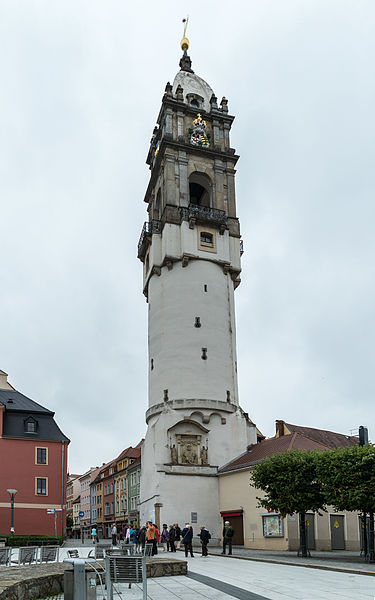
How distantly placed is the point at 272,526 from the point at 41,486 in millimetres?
21458

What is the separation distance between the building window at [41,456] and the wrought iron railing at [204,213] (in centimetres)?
2167

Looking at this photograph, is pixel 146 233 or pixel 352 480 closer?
pixel 352 480

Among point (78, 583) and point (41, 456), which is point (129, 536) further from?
point (78, 583)

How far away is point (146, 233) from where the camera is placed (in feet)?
171

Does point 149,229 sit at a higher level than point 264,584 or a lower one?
higher

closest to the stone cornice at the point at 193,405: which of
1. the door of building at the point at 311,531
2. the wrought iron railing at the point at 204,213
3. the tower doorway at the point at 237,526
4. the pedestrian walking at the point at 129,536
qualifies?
the tower doorway at the point at 237,526

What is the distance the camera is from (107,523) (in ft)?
313

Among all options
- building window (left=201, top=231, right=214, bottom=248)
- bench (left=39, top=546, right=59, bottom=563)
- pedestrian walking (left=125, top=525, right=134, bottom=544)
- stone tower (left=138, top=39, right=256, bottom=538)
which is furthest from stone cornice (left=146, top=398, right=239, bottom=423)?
bench (left=39, top=546, right=59, bottom=563)

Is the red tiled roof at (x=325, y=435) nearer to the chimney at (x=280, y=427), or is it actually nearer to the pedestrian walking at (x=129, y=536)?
the chimney at (x=280, y=427)

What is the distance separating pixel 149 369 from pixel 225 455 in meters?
9.17

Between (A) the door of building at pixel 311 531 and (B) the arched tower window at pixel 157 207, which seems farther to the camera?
(B) the arched tower window at pixel 157 207

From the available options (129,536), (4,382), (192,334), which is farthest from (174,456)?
(4,382)

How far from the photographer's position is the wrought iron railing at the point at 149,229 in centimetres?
5112

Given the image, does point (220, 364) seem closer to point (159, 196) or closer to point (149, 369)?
point (149, 369)
